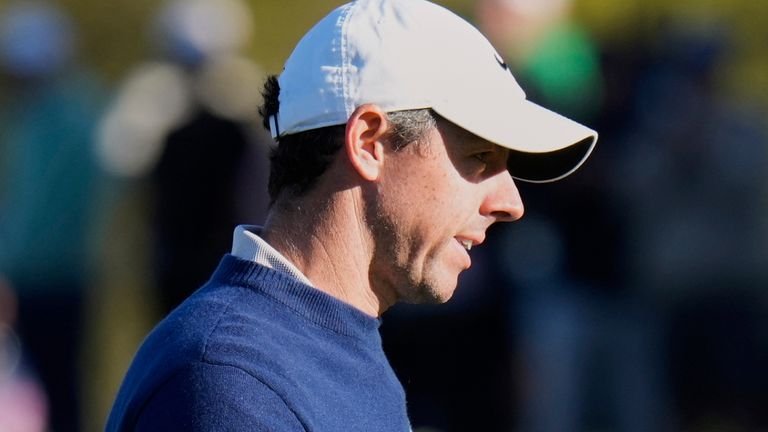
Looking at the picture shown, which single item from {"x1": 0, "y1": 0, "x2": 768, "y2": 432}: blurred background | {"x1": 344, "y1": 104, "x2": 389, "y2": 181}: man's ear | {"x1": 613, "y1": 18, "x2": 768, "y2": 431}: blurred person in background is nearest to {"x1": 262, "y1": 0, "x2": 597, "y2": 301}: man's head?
{"x1": 344, "y1": 104, "x2": 389, "y2": 181}: man's ear

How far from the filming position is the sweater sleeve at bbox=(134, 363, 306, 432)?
2186 mm

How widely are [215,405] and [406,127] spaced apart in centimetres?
68

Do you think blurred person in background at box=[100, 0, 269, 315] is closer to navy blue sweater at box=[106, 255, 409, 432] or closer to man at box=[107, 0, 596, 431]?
man at box=[107, 0, 596, 431]

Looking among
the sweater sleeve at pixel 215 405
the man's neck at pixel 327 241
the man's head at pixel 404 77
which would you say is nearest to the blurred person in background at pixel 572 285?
the man's head at pixel 404 77

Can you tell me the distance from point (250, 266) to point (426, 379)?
13.5 ft

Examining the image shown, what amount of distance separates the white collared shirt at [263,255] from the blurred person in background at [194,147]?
3.54 metres

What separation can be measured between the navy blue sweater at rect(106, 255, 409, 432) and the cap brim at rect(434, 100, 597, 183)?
0.42 metres

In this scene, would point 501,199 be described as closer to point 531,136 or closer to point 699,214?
point 531,136

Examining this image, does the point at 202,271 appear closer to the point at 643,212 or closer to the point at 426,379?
the point at 426,379

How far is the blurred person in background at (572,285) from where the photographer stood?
6.30 m

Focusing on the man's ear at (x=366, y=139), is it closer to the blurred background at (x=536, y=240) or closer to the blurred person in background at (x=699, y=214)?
the blurred background at (x=536, y=240)

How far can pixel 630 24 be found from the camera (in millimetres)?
6805

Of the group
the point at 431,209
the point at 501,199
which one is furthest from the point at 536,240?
the point at 431,209

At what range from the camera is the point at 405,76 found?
257cm
